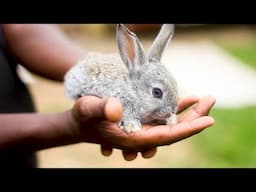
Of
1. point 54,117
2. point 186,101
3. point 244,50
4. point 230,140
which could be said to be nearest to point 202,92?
point 230,140

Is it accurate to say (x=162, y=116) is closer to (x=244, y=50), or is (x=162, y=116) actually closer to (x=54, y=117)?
(x=54, y=117)

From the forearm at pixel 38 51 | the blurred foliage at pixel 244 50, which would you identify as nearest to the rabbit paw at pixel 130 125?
the forearm at pixel 38 51

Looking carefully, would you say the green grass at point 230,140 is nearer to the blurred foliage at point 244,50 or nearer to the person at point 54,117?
the blurred foliage at point 244,50

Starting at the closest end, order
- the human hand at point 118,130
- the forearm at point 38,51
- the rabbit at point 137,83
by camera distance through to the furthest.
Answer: the human hand at point 118,130
the rabbit at point 137,83
the forearm at point 38,51

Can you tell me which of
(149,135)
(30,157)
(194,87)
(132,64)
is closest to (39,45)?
(30,157)

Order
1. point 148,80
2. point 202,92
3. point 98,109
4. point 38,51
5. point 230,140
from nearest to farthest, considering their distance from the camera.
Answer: point 98,109 < point 148,80 < point 38,51 < point 230,140 < point 202,92

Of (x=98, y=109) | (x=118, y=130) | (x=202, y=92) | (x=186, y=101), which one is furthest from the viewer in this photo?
(x=202, y=92)
